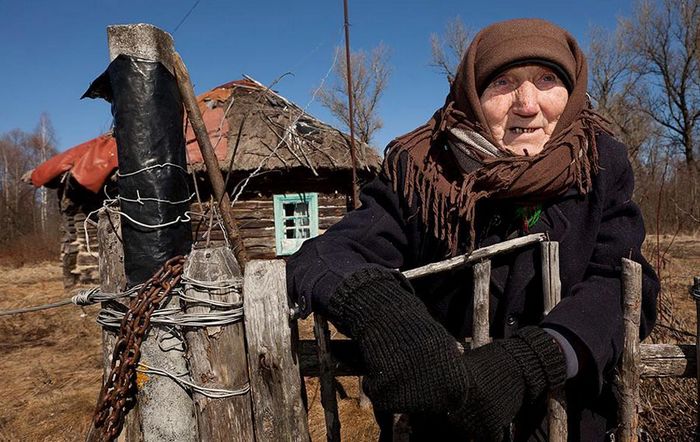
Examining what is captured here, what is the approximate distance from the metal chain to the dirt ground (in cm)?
254

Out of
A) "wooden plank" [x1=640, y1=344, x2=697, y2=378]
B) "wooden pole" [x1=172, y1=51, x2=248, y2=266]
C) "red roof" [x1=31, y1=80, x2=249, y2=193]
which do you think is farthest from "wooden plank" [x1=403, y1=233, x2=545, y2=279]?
"red roof" [x1=31, y1=80, x2=249, y2=193]

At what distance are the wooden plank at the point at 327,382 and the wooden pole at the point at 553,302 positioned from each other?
0.64m

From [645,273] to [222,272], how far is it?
1250 millimetres

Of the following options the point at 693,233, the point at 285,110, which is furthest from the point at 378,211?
the point at 693,233

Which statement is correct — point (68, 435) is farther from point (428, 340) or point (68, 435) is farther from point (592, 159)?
point (592, 159)

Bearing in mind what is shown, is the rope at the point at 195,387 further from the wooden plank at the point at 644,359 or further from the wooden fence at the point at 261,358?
the wooden plank at the point at 644,359

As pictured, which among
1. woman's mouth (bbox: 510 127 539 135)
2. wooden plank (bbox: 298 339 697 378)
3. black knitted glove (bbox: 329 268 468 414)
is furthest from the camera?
wooden plank (bbox: 298 339 697 378)

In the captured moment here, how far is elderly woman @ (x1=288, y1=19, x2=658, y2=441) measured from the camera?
1114 mm

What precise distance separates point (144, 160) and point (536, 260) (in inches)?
48.8

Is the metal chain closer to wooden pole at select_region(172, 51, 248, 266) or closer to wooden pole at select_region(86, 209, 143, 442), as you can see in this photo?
wooden pole at select_region(86, 209, 143, 442)

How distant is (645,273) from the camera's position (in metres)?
1.35

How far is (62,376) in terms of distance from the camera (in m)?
5.26

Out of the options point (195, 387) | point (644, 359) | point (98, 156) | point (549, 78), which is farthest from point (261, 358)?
point (98, 156)

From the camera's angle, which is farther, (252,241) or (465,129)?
(252,241)
